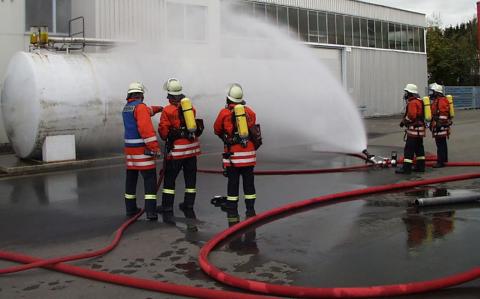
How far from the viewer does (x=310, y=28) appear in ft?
91.6

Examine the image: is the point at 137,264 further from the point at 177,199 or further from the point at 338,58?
the point at 338,58

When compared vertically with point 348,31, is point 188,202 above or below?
below

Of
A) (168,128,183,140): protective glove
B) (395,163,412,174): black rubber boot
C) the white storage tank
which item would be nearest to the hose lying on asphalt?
(168,128,183,140): protective glove

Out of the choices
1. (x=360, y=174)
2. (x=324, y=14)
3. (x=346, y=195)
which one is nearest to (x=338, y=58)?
Answer: (x=324, y=14)

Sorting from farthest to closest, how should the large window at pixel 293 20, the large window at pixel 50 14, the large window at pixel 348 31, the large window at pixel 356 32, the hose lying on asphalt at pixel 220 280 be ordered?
the large window at pixel 356 32 < the large window at pixel 348 31 < the large window at pixel 293 20 < the large window at pixel 50 14 < the hose lying on asphalt at pixel 220 280

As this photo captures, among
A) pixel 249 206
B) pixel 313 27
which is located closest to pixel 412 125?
pixel 249 206

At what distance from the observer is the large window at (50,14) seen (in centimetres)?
1591

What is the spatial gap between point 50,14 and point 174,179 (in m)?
12.0

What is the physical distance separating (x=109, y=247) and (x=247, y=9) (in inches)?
858

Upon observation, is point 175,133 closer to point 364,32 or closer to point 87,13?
point 87,13

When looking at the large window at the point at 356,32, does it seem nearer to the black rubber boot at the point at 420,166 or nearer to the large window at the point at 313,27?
the large window at the point at 313,27

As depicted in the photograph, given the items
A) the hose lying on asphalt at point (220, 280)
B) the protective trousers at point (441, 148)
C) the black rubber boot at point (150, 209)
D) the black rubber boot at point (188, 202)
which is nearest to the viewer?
the hose lying on asphalt at point (220, 280)

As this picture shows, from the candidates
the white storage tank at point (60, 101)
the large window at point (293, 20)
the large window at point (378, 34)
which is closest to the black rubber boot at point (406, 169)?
the white storage tank at point (60, 101)

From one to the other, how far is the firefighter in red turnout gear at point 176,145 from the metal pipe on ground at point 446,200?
2905 millimetres
